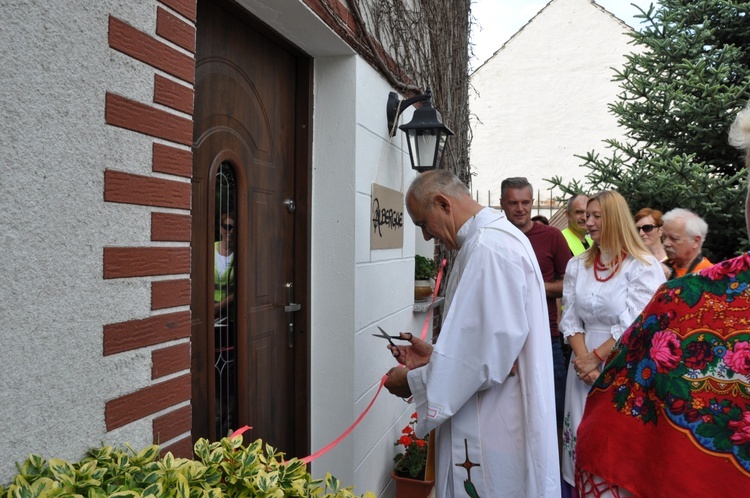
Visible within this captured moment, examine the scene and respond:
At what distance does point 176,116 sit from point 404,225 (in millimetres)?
2854

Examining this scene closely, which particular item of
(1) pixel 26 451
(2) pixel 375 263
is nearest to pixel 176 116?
(1) pixel 26 451

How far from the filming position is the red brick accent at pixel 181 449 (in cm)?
170

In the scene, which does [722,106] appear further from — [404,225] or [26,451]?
[26,451]

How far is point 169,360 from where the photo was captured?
1.68 meters

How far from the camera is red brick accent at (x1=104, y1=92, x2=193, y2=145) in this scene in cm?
147

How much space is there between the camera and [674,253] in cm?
462

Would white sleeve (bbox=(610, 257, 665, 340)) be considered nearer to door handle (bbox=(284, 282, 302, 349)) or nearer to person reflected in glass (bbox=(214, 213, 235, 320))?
door handle (bbox=(284, 282, 302, 349))

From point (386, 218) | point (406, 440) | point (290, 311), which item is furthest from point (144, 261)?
point (406, 440)

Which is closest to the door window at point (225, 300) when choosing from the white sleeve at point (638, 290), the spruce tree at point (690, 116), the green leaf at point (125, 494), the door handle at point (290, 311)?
the door handle at point (290, 311)

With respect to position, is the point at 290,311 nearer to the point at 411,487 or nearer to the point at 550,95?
the point at 411,487

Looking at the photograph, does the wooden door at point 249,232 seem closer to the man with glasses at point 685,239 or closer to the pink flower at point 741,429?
the pink flower at point 741,429

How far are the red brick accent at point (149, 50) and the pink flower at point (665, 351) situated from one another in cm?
144

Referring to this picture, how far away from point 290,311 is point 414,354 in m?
0.84

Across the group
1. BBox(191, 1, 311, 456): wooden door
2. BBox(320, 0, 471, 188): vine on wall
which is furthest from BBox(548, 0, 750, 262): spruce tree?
BBox(191, 1, 311, 456): wooden door
